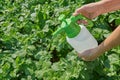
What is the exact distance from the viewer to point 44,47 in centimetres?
313

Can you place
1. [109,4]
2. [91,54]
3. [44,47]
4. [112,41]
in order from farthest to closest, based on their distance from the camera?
[44,47], [109,4], [91,54], [112,41]

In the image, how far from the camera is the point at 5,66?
2.87m

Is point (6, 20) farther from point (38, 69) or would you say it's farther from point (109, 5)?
point (109, 5)

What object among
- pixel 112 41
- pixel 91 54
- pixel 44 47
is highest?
pixel 112 41

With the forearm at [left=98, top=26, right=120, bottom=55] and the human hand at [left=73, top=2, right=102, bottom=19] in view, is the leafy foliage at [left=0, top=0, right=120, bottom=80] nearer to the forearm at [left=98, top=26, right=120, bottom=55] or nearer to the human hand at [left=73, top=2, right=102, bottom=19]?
the human hand at [left=73, top=2, right=102, bottom=19]

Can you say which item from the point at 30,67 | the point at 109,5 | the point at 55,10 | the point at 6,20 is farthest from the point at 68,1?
the point at 109,5

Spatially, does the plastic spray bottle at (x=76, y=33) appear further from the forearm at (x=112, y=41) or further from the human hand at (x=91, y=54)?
the forearm at (x=112, y=41)

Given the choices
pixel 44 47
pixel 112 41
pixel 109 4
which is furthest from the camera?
pixel 44 47

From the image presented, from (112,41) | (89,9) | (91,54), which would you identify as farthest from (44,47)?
(112,41)

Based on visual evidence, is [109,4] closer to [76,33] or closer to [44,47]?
[76,33]

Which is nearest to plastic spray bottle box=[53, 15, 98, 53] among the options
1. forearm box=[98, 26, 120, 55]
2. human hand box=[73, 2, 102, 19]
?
human hand box=[73, 2, 102, 19]

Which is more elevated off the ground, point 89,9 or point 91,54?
point 89,9

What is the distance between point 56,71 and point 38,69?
0.19 m

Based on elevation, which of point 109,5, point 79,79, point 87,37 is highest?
point 109,5
